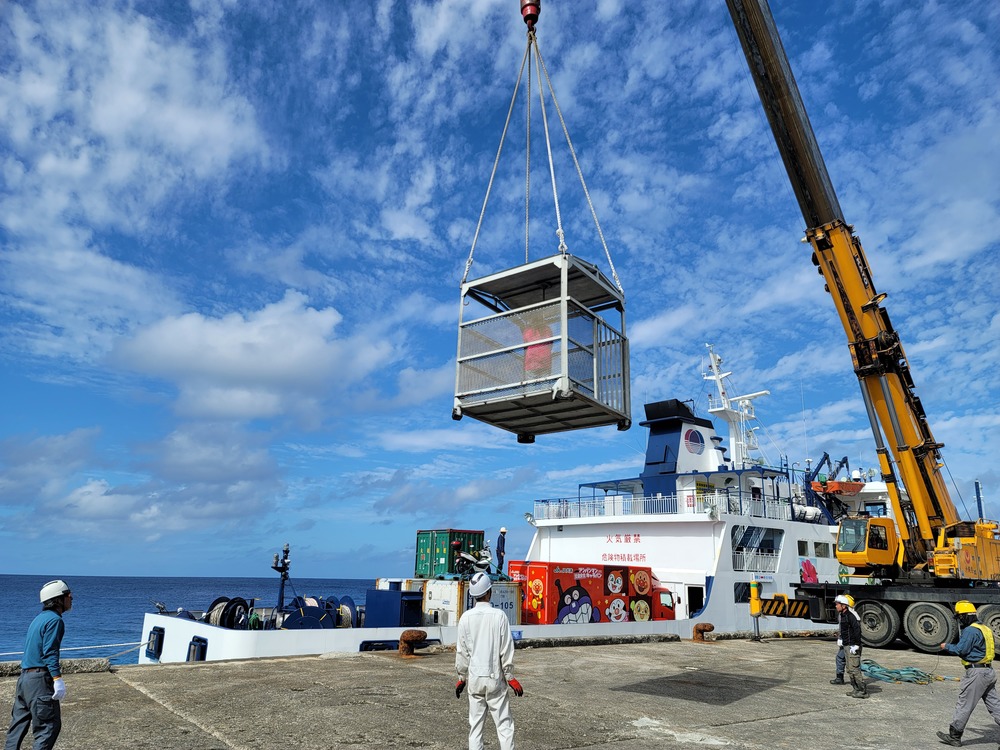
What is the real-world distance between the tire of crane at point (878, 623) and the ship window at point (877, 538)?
1.68 m

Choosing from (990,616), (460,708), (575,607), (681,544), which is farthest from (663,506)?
(460,708)

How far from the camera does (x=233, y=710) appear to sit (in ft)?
28.7

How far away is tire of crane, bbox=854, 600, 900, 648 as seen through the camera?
62.4 feet

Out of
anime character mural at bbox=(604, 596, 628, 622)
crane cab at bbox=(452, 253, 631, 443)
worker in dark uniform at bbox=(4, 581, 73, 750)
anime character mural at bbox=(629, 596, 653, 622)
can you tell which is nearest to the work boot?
crane cab at bbox=(452, 253, 631, 443)

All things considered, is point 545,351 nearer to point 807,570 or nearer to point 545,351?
point 545,351

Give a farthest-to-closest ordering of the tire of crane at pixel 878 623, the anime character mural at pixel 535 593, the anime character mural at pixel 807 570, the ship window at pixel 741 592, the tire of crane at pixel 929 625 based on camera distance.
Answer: the anime character mural at pixel 807 570, the ship window at pixel 741 592, the anime character mural at pixel 535 593, the tire of crane at pixel 878 623, the tire of crane at pixel 929 625

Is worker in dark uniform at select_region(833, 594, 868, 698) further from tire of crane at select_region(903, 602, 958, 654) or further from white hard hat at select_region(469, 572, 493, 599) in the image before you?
tire of crane at select_region(903, 602, 958, 654)

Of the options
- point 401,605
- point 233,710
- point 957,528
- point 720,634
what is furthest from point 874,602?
point 233,710

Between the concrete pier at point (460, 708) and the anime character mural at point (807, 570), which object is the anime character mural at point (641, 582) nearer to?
the anime character mural at point (807, 570)

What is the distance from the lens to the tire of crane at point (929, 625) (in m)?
17.9

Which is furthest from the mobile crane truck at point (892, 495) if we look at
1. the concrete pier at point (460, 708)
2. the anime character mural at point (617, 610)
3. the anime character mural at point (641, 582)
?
the anime character mural at point (617, 610)

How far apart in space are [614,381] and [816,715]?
582 centimetres

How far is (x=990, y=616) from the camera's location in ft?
57.7

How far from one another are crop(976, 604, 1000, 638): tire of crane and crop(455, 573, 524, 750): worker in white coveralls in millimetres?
16861
